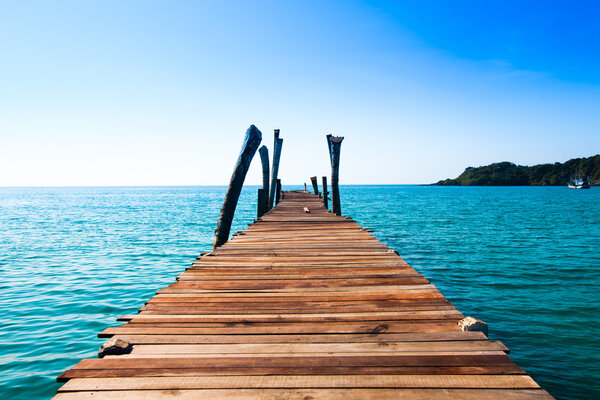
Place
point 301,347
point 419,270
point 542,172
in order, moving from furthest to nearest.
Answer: point 542,172 → point 419,270 → point 301,347

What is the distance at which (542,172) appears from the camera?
563 feet

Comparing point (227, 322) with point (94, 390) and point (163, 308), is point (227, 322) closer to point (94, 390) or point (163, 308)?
point (163, 308)

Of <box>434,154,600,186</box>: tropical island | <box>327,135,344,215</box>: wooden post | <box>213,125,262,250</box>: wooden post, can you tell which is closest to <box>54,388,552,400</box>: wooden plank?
<box>213,125,262,250</box>: wooden post

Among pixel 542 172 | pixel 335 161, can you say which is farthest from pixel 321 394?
pixel 542 172

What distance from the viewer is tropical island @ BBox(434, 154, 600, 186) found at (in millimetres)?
145625

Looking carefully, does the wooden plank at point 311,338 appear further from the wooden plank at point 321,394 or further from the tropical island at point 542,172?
the tropical island at point 542,172

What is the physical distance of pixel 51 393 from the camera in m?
4.81

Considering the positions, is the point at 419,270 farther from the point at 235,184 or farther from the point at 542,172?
the point at 542,172

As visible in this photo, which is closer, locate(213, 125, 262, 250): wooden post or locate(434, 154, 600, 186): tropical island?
locate(213, 125, 262, 250): wooden post

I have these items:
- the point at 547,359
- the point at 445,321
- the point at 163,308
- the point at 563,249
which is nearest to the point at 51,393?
the point at 163,308

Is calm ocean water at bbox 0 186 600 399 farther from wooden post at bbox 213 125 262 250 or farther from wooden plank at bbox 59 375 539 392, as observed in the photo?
wooden plank at bbox 59 375 539 392

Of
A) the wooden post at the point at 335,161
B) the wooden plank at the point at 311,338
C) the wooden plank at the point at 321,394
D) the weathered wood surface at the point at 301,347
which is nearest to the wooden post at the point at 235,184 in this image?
the weathered wood surface at the point at 301,347

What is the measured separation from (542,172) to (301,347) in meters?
209

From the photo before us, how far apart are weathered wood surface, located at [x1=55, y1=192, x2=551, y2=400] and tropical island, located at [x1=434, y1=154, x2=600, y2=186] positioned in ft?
601
